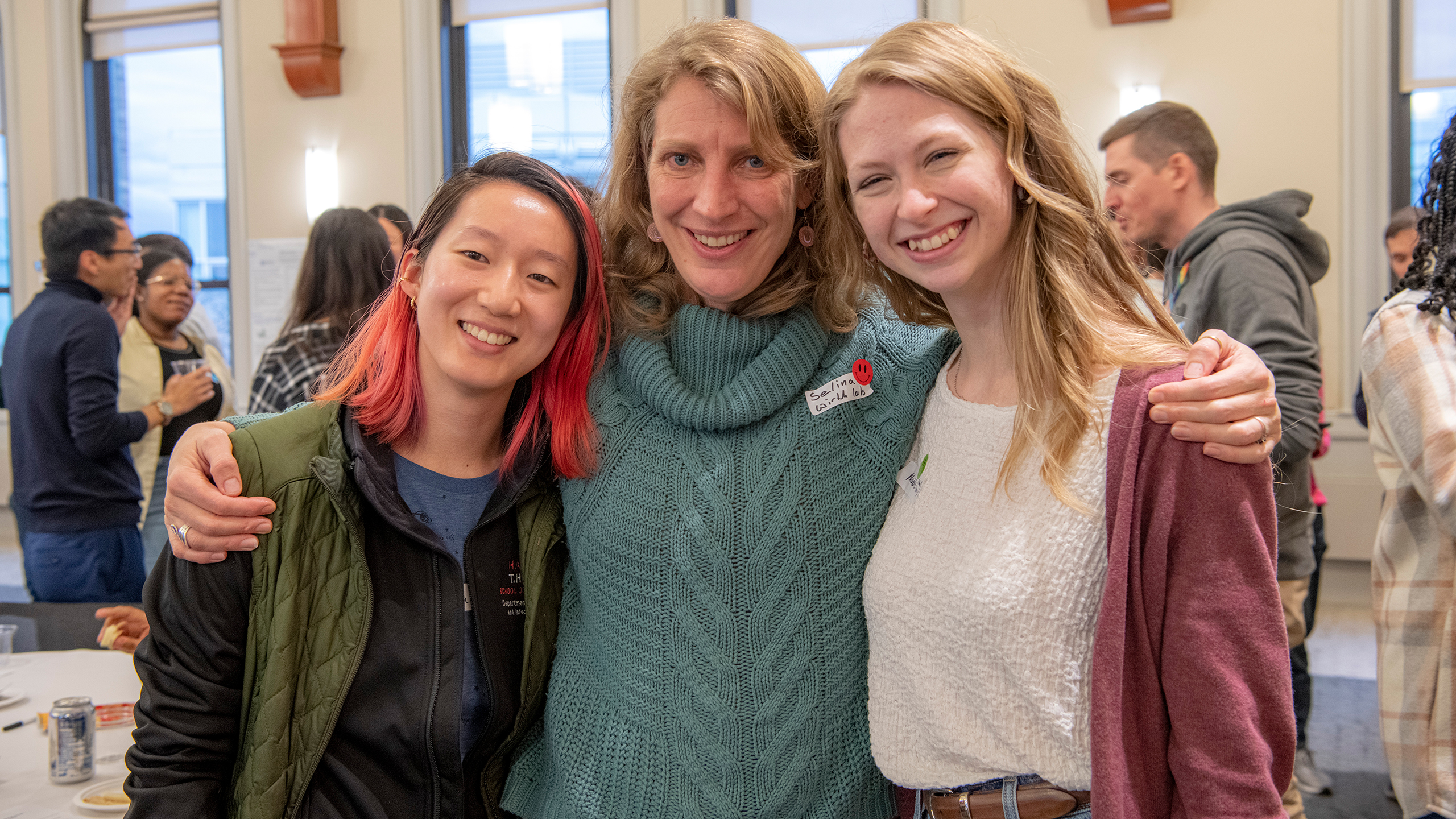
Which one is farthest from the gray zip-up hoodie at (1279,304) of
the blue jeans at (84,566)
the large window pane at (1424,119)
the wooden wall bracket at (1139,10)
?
the blue jeans at (84,566)

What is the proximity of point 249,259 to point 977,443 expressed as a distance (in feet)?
19.6

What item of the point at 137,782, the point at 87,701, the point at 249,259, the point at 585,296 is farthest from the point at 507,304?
the point at 249,259

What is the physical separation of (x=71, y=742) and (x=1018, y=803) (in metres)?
1.54

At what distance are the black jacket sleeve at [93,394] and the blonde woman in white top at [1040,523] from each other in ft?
9.35

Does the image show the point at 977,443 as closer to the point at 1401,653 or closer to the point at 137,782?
the point at 1401,653

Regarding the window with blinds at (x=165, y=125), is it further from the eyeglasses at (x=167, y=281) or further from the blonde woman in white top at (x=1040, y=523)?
the blonde woman in white top at (x=1040, y=523)

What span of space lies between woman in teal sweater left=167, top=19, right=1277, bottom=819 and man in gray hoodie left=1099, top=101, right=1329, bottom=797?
1.57 metres

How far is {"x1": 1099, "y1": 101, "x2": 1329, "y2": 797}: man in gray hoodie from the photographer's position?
2.67 metres

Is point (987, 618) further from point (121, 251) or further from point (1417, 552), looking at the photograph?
point (121, 251)

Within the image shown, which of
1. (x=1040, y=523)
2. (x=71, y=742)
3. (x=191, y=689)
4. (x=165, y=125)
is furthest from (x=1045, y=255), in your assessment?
(x=165, y=125)

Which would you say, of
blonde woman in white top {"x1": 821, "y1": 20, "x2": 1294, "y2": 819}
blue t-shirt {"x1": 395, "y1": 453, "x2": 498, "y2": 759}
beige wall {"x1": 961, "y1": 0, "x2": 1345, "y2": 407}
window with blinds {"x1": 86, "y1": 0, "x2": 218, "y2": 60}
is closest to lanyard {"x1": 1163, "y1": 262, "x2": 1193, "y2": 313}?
beige wall {"x1": 961, "y1": 0, "x2": 1345, "y2": 407}

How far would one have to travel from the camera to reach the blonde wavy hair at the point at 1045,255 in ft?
3.77

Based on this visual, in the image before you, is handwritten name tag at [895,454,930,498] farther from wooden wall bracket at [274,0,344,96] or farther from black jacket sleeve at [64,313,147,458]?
wooden wall bracket at [274,0,344,96]

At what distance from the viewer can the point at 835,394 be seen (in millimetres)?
1397
